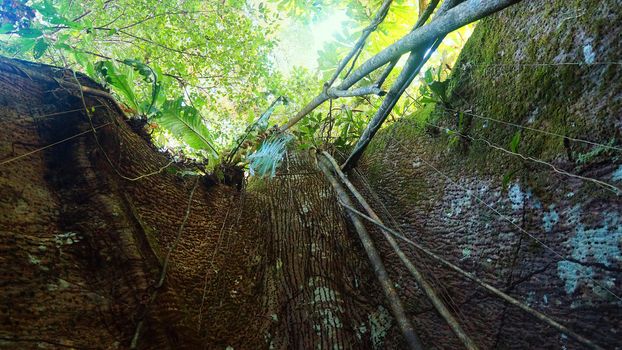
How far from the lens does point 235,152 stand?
273 cm

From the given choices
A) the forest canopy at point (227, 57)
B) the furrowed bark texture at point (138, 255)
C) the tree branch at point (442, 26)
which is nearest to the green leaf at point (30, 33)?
the forest canopy at point (227, 57)

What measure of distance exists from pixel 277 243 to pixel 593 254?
1544mm

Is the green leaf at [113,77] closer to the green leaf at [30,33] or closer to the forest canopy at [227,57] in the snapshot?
the forest canopy at [227,57]

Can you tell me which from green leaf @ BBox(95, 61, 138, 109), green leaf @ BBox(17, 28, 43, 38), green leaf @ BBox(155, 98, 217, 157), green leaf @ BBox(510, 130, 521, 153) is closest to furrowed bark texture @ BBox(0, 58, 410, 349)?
green leaf @ BBox(95, 61, 138, 109)

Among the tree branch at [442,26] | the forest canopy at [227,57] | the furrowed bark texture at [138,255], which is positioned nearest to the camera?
the furrowed bark texture at [138,255]

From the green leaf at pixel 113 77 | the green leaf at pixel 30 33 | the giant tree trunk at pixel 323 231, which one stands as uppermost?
the green leaf at pixel 30 33

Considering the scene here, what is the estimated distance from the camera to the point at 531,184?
57.9 inches

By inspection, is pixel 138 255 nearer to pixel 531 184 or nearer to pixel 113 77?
pixel 113 77

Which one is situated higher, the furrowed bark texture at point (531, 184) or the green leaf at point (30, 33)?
the green leaf at point (30, 33)

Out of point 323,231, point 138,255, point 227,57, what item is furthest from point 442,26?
point 227,57

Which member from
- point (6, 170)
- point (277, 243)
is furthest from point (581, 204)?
point (6, 170)

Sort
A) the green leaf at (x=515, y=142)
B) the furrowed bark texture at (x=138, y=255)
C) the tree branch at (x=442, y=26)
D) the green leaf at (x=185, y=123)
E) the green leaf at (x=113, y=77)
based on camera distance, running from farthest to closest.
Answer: the green leaf at (x=185, y=123)
the green leaf at (x=113, y=77)
the green leaf at (x=515, y=142)
the tree branch at (x=442, y=26)
the furrowed bark texture at (x=138, y=255)

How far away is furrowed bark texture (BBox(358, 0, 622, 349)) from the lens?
120 cm

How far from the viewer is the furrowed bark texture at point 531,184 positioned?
1201 mm
